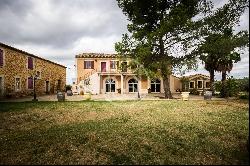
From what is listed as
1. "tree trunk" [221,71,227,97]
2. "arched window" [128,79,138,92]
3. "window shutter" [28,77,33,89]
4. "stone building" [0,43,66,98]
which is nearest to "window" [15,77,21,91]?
"stone building" [0,43,66,98]

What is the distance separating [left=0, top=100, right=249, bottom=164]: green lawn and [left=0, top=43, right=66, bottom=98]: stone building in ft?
44.3

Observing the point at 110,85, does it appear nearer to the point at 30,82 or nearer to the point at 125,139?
the point at 30,82

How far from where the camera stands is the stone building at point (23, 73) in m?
24.2

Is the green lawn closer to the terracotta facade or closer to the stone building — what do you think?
the stone building

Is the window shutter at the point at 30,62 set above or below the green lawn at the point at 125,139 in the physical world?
above

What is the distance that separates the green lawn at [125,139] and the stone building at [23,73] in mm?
13513

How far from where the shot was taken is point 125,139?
8320mm

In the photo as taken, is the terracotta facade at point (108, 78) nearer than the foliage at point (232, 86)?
No

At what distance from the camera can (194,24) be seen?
67.0 ft

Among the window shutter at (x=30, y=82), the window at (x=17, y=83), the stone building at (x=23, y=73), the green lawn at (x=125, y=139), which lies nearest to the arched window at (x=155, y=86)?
the stone building at (x=23, y=73)

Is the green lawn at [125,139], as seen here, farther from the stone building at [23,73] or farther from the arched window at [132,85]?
the arched window at [132,85]

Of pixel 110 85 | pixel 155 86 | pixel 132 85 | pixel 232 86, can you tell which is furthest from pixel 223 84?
pixel 110 85

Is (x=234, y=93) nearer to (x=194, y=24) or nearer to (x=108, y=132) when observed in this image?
(x=194, y=24)

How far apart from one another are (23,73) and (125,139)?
76.1 ft
